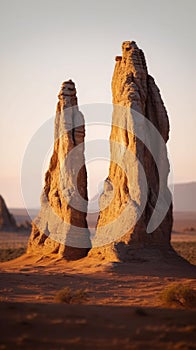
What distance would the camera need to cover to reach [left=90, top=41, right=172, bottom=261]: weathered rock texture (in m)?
20.8

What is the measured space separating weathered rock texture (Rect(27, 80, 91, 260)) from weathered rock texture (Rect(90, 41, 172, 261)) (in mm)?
1124

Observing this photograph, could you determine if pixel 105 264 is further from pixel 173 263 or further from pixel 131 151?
pixel 131 151

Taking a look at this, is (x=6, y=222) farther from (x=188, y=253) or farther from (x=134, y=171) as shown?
(x=134, y=171)

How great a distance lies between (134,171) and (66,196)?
12.2ft

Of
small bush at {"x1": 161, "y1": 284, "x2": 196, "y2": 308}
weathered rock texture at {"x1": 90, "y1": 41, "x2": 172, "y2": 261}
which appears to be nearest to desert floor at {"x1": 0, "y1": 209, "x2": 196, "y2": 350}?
small bush at {"x1": 161, "y1": 284, "x2": 196, "y2": 308}

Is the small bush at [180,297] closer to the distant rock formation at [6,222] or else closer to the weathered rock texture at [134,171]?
the weathered rock texture at [134,171]

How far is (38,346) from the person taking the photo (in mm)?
8461

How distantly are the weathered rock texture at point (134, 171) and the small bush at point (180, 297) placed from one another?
572 centimetres

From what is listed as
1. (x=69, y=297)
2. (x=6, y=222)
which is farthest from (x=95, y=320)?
(x=6, y=222)

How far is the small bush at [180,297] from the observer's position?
567 inches

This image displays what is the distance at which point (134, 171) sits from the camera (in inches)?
834

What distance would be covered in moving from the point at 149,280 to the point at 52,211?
7.42 meters

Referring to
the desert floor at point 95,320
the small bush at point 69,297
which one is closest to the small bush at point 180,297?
the desert floor at point 95,320

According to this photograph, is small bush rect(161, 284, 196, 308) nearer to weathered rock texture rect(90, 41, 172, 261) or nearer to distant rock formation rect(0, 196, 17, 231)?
weathered rock texture rect(90, 41, 172, 261)
